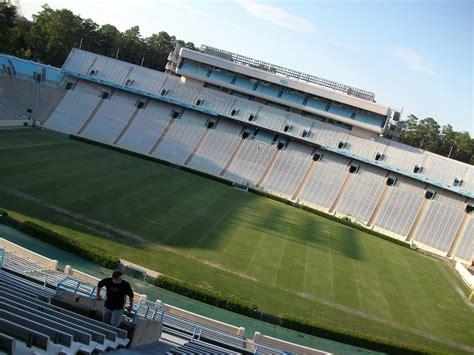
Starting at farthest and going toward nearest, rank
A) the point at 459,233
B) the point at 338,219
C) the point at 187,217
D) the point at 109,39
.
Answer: the point at 109,39, the point at 338,219, the point at 459,233, the point at 187,217

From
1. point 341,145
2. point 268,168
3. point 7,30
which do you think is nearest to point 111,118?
point 268,168

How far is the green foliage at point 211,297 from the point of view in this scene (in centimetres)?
2130

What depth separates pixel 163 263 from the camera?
24.5 m

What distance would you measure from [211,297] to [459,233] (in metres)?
33.1

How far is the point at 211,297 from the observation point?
21.4m

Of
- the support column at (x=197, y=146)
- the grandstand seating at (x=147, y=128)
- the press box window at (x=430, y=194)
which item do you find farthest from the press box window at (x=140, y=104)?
the press box window at (x=430, y=194)

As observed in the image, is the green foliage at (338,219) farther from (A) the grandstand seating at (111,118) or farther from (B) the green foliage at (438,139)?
(B) the green foliage at (438,139)

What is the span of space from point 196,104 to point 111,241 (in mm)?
34109

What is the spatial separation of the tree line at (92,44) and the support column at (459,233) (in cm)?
4822

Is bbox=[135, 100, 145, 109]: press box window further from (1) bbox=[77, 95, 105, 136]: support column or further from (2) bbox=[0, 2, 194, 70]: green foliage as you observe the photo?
(2) bbox=[0, 2, 194, 70]: green foliage

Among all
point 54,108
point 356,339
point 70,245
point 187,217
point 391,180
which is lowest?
point 70,245

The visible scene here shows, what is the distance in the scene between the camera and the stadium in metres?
21.2

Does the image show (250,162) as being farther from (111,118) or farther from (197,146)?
(111,118)

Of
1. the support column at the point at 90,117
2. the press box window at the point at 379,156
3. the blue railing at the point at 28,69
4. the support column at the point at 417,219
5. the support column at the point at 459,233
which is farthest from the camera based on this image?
the blue railing at the point at 28,69
